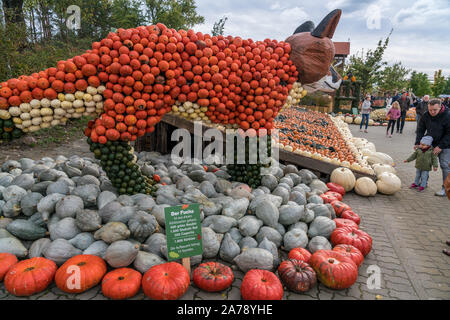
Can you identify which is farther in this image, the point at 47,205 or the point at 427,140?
the point at 427,140

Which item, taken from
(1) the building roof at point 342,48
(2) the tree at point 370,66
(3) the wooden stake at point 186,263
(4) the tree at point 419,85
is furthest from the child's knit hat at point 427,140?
(4) the tree at point 419,85

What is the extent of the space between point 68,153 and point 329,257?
6382 mm

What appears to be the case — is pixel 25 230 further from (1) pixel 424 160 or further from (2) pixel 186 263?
(1) pixel 424 160

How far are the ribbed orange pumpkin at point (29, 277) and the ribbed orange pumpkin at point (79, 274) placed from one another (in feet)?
0.34

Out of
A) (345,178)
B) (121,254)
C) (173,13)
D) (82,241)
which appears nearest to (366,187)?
(345,178)

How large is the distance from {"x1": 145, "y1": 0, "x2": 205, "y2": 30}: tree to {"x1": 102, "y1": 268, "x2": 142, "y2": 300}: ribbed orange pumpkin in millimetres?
25390

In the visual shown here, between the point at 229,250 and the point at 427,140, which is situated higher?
the point at 427,140

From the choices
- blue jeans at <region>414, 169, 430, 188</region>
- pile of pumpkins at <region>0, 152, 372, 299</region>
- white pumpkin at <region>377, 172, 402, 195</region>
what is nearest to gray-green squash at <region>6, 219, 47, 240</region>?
pile of pumpkins at <region>0, 152, 372, 299</region>

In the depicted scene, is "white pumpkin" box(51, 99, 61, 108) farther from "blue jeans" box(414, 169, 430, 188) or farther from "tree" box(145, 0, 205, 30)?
"tree" box(145, 0, 205, 30)

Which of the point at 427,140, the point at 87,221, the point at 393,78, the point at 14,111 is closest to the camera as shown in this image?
the point at 87,221

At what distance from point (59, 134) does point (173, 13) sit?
19.8m

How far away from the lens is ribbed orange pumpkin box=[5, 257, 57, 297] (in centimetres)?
237

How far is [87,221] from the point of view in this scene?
2.90 meters
